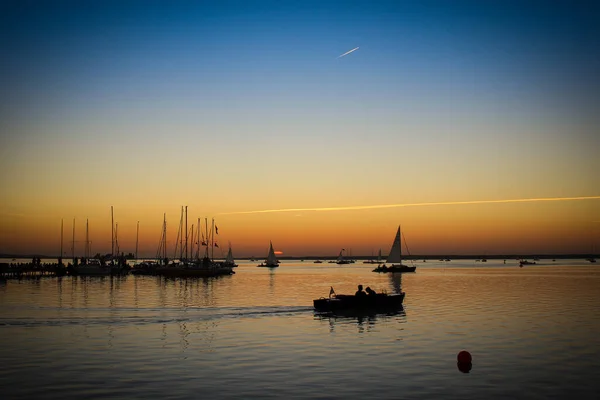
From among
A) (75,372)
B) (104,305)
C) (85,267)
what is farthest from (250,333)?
(85,267)

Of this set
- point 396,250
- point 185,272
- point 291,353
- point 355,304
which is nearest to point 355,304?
point 355,304

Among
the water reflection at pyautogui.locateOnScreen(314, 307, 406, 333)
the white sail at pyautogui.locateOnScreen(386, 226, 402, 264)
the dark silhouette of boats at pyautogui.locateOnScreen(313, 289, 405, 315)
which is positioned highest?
the white sail at pyautogui.locateOnScreen(386, 226, 402, 264)

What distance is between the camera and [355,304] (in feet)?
185

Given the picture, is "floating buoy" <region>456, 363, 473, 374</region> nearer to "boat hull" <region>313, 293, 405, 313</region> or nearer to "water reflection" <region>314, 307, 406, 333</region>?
"water reflection" <region>314, 307, 406, 333</region>

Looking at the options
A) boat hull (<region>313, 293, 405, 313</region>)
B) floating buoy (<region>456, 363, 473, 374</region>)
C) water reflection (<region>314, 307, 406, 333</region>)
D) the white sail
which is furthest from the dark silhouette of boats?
the white sail

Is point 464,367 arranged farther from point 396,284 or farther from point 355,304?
point 396,284

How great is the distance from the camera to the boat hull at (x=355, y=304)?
5594 centimetres

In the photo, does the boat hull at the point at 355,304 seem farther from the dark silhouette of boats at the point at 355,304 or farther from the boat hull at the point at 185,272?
the boat hull at the point at 185,272

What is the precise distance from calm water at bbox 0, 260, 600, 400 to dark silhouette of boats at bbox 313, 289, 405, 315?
1.79 m

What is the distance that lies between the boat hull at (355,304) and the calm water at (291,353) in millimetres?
1797

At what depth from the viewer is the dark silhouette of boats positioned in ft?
184

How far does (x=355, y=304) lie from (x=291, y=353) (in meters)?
21.9

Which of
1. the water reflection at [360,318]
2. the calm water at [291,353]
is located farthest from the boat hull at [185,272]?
the water reflection at [360,318]

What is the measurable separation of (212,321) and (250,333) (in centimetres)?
914
